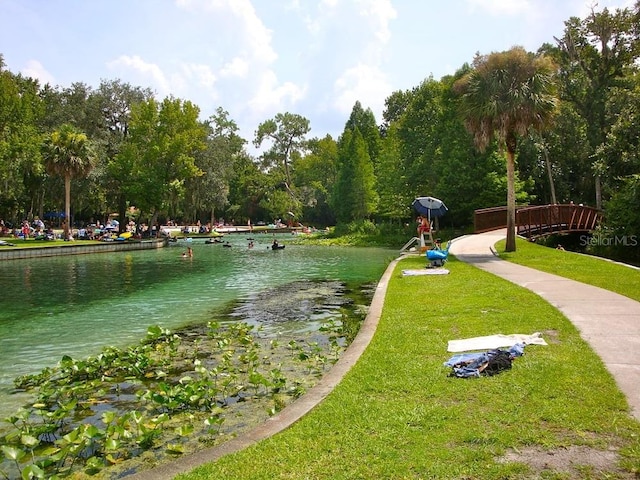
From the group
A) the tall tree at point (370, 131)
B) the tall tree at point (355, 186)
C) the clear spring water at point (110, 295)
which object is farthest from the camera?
the tall tree at point (370, 131)

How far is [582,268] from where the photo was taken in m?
16.6

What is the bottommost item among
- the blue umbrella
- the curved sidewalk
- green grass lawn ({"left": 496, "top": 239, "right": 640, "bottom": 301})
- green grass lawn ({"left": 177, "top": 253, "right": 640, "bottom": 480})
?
green grass lawn ({"left": 177, "top": 253, "right": 640, "bottom": 480})

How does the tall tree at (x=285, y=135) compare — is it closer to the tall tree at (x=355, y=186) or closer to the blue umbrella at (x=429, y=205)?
the tall tree at (x=355, y=186)

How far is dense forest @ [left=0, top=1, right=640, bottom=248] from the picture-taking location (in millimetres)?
23547

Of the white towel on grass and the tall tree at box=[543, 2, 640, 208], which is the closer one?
the white towel on grass

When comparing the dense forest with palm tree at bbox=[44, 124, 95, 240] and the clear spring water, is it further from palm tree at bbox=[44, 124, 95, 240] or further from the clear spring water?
the clear spring water

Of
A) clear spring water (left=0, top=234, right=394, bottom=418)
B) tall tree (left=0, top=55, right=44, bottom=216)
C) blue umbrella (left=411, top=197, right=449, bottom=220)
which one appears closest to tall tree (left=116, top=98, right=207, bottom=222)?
tall tree (left=0, top=55, right=44, bottom=216)

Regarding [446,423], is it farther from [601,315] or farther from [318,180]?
[318,180]

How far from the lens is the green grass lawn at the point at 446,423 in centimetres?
397

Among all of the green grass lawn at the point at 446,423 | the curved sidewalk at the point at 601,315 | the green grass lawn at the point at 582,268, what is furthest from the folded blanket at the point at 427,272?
the green grass lawn at the point at 446,423

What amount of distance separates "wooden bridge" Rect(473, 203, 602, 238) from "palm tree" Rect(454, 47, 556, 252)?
8.78 m

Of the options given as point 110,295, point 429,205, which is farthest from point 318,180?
point 110,295

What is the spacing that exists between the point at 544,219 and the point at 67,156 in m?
40.1

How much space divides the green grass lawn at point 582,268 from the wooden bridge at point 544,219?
655 centimetres
